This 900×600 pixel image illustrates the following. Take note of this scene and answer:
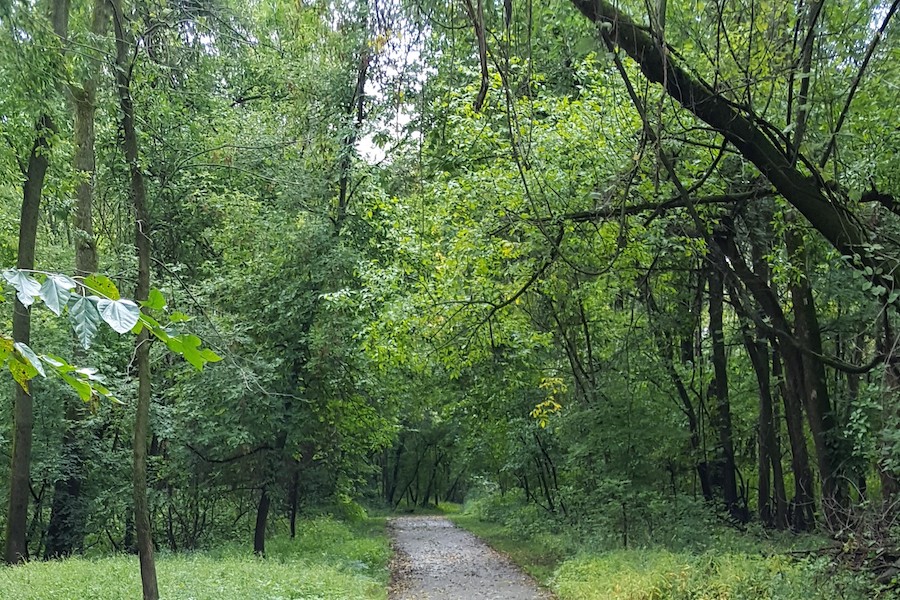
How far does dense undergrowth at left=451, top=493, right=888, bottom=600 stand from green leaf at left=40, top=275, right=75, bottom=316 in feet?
23.8

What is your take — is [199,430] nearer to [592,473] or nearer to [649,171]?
[592,473]

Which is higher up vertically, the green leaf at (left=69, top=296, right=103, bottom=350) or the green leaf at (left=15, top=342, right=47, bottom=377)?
the green leaf at (left=69, top=296, right=103, bottom=350)

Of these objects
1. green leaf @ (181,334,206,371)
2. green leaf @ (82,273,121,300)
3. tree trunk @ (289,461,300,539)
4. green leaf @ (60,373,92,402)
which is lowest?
tree trunk @ (289,461,300,539)

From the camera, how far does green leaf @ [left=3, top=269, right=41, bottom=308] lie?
4.29 feet

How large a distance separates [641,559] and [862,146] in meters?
6.53

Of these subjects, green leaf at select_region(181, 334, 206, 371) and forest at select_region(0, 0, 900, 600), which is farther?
forest at select_region(0, 0, 900, 600)

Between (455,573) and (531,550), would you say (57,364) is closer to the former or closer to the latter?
(455,573)

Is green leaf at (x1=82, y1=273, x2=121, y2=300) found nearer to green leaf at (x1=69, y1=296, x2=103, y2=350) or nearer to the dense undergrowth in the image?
green leaf at (x1=69, y1=296, x2=103, y2=350)

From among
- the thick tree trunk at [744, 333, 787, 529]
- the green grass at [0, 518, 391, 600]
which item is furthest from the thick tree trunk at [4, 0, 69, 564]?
the thick tree trunk at [744, 333, 787, 529]

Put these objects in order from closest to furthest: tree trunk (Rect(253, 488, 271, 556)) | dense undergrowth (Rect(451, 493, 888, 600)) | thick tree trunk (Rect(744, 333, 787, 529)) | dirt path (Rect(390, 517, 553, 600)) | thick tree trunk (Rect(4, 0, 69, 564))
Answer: dense undergrowth (Rect(451, 493, 888, 600)), thick tree trunk (Rect(4, 0, 69, 564)), dirt path (Rect(390, 517, 553, 600)), thick tree trunk (Rect(744, 333, 787, 529)), tree trunk (Rect(253, 488, 271, 556))

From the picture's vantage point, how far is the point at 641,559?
10.9 m

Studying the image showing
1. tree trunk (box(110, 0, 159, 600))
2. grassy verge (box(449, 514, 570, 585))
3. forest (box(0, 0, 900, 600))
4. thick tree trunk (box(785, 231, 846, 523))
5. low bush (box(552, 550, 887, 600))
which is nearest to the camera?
forest (box(0, 0, 900, 600))

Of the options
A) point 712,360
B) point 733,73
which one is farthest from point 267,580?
point 712,360

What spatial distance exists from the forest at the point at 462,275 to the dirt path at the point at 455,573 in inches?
23.3
